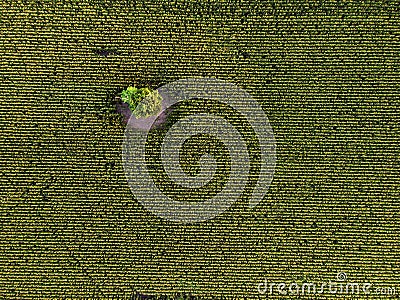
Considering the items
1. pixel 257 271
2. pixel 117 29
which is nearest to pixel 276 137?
pixel 257 271

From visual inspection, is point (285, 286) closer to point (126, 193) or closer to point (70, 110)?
point (126, 193)

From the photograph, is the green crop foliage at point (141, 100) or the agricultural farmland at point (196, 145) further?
the agricultural farmland at point (196, 145)

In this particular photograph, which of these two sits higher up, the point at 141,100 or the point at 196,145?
the point at 141,100

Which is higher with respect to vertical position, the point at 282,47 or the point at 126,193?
the point at 282,47

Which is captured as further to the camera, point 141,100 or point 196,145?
point 196,145
